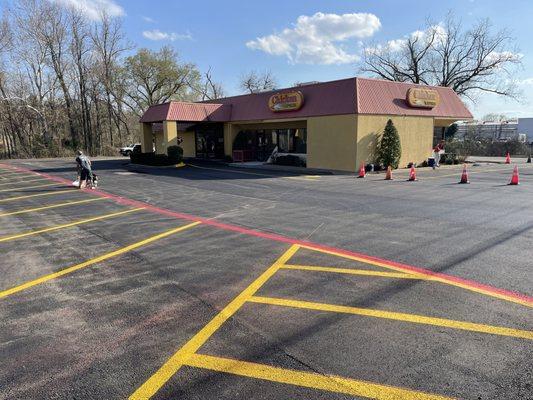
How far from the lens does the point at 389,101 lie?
22.4 m

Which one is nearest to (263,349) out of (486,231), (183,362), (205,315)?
(183,362)

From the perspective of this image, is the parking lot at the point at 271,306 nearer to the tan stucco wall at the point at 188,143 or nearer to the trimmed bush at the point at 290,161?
the trimmed bush at the point at 290,161

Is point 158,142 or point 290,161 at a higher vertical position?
point 158,142

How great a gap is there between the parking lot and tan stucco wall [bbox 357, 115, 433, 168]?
11659mm

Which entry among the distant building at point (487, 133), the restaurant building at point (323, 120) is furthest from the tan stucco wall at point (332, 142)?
the distant building at point (487, 133)

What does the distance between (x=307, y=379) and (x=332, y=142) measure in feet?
64.5

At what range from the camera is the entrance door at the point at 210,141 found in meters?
31.4

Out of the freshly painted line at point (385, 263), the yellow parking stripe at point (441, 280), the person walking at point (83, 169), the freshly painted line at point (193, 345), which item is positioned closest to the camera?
the freshly painted line at point (193, 345)

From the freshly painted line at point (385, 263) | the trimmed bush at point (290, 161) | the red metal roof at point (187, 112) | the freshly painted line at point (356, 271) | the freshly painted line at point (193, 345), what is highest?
the red metal roof at point (187, 112)

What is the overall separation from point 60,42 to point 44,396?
180ft

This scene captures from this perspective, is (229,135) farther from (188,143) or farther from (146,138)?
(146,138)

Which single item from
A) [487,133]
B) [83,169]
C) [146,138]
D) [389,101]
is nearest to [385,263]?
[83,169]

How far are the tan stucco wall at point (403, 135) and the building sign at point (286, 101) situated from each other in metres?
4.39

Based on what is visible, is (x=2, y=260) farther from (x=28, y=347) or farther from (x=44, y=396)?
(x=44, y=396)
